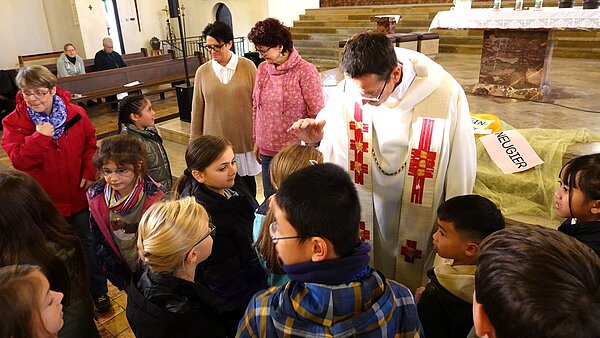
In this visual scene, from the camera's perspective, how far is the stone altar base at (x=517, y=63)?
4453 millimetres

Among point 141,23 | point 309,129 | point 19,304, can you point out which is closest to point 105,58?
point 141,23

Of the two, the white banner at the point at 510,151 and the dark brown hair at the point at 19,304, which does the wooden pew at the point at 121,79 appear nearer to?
the white banner at the point at 510,151

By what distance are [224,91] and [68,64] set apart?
7.11 meters

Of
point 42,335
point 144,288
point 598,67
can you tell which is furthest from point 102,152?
point 598,67

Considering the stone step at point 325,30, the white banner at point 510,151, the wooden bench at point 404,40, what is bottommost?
the white banner at point 510,151

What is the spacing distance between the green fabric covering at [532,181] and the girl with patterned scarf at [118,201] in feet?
6.74

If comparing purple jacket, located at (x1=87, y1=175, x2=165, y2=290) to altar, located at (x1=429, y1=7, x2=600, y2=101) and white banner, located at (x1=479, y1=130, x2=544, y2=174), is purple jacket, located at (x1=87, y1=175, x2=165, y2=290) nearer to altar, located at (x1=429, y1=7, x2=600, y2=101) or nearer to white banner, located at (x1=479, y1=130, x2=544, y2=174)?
white banner, located at (x1=479, y1=130, x2=544, y2=174)

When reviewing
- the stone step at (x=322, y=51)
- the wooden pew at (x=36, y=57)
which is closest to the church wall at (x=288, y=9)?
the stone step at (x=322, y=51)

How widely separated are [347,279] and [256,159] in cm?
213

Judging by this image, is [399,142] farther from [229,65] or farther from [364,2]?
[364,2]

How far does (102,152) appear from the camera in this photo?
1980mm

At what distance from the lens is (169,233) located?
134 cm

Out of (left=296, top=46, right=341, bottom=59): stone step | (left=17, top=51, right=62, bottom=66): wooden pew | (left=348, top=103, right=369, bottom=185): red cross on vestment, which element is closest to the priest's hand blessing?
(left=348, top=103, right=369, bottom=185): red cross on vestment

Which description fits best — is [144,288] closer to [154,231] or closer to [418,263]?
[154,231]
